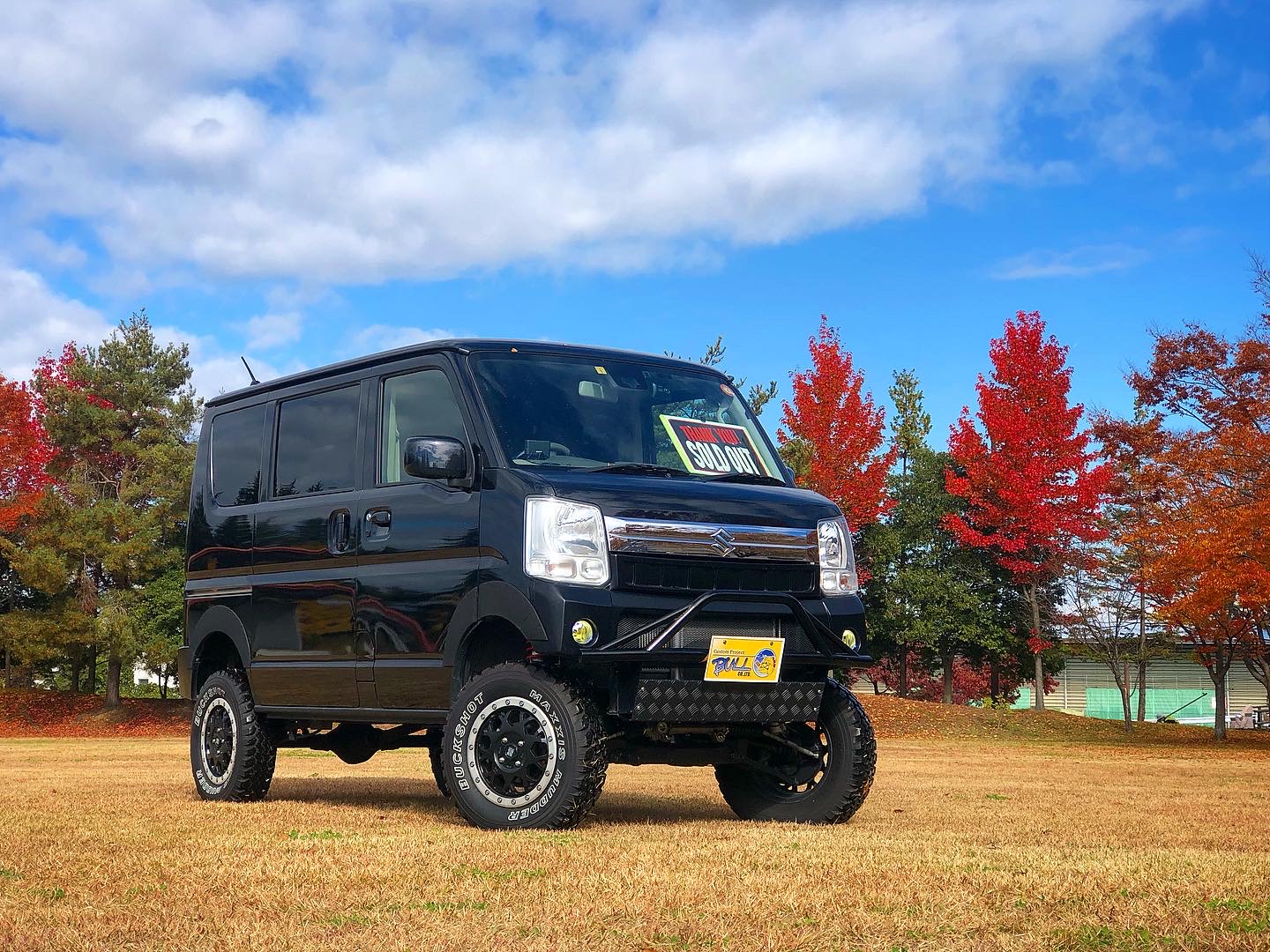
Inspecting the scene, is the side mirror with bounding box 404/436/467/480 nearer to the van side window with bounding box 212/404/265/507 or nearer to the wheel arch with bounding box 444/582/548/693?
the wheel arch with bounding box 444/582/548/693

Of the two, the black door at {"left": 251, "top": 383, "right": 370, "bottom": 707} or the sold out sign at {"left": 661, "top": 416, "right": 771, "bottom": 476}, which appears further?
the black door at {"left": 251, "top": 383, "right": 370, "bottom": 707}

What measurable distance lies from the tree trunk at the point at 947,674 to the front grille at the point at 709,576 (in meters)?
39.7

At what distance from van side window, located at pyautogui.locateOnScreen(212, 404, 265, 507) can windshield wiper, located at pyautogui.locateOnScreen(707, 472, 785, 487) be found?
354 centimetres

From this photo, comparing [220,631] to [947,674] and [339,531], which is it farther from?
[947,674]

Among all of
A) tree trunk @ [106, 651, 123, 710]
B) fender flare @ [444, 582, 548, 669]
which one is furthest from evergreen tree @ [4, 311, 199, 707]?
fender flare @ [444, 582, 548, 669]

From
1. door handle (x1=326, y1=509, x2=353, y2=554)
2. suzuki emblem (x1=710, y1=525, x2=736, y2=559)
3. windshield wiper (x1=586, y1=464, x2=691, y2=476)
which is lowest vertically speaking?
suzuki emblem (x1=710, y1=525, x2=736, y2=559)

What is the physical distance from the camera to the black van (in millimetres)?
7758

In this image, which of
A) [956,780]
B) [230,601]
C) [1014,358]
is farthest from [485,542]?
[1014,358]

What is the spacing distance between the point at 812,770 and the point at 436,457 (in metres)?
3.02

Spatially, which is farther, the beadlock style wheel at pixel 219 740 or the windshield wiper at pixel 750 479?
the beadlock style wheel at pixel 219 740

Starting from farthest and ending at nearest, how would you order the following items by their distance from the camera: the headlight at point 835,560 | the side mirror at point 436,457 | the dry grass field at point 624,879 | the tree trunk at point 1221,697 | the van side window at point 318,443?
the tree trunk at point 1221,697 → the van side window at point 318,443 → the headlight at point 835,560 → the side mirror at point 436,457 → the dry grass field at point 624,879

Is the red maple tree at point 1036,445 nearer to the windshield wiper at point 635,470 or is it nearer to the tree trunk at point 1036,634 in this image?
the tree trunk at point 1036,634

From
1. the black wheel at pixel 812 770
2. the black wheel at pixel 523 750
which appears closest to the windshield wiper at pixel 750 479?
the black wheel at pixel 812 770

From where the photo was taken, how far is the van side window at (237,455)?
10484 millimetres
